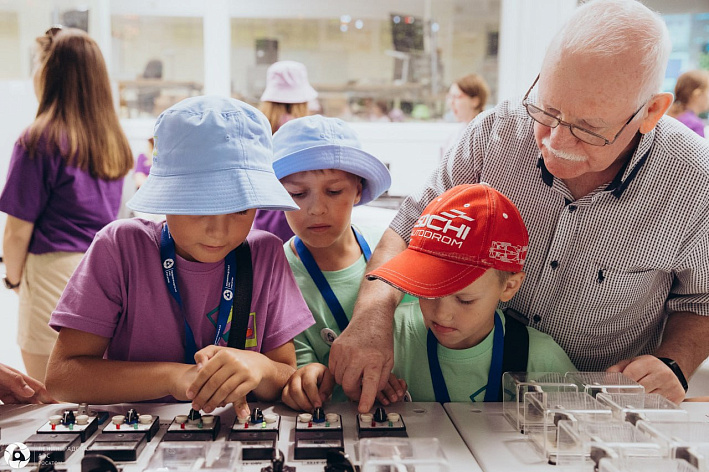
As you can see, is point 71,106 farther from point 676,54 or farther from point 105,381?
point 676,54

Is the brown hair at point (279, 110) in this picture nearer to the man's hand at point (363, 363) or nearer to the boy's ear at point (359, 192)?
the boy's ear at point (359, 192)

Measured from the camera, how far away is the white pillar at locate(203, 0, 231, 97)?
521 centimetres

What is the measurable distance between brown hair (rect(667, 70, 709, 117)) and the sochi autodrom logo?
4.45 metres

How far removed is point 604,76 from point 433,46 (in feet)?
15.2

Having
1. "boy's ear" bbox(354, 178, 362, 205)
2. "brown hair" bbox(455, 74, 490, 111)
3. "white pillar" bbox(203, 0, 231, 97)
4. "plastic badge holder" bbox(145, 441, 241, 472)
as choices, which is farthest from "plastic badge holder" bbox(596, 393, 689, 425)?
"white pillar" bbox(203, 0, 231, 97)

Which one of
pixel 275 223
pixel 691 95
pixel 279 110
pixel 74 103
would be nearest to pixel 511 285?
pixel 275 223

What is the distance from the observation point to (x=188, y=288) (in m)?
1.31

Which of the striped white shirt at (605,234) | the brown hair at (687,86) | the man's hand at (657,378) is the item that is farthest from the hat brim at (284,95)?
the brown hair at (687,86)

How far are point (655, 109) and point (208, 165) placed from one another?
2.86 ft

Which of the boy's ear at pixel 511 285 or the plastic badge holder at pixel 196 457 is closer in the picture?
the plastic badge holder at pixel 196 457

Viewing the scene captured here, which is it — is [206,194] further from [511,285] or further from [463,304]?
[511,285]

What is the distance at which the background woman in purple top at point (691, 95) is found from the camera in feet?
14.1

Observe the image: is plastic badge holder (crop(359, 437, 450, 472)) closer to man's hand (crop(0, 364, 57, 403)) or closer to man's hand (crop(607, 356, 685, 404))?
man's hand (crop(607, 356, 685, 404))

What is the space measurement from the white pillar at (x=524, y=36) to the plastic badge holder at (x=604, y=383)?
11.1 feet
